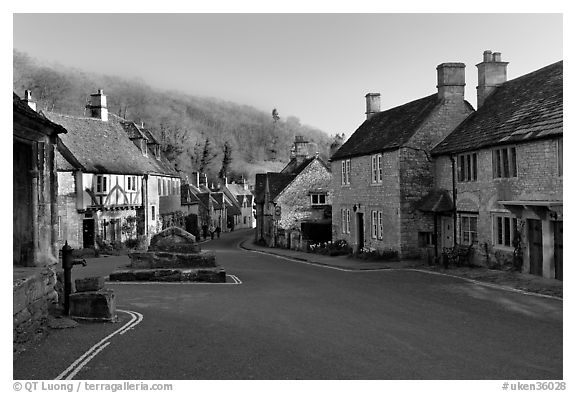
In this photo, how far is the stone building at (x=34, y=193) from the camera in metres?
12.5

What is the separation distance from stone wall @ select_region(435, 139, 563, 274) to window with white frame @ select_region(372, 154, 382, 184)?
3.15 meters

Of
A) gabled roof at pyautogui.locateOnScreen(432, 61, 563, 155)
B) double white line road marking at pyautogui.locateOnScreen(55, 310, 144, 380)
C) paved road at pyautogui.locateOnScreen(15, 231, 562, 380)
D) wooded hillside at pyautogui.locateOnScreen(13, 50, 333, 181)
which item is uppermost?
wooded hillside at pyautogui.locateOnScreen(13, 50, 333, 181)

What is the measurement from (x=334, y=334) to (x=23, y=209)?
8.32 metres

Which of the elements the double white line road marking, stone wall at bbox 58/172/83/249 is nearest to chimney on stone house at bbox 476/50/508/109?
the double white line road marking

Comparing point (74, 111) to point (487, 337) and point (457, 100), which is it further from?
point (487, 337)

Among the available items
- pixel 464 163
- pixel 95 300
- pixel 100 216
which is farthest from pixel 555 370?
pixel 100 216

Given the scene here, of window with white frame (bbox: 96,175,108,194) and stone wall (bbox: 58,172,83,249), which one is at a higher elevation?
window with white frame (bbox: 96,175,108,194)

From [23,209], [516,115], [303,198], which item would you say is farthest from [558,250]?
[303,198]

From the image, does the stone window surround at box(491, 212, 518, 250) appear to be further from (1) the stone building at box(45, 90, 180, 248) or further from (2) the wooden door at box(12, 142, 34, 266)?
(1) the stone building at box(45, 90, 180, 248)

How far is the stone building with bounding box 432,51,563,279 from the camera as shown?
17.9 metres

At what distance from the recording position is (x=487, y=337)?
36.5 feet

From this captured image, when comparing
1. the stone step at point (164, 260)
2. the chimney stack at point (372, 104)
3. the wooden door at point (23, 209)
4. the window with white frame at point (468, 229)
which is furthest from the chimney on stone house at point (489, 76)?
the wooden door at point (23, 209)
